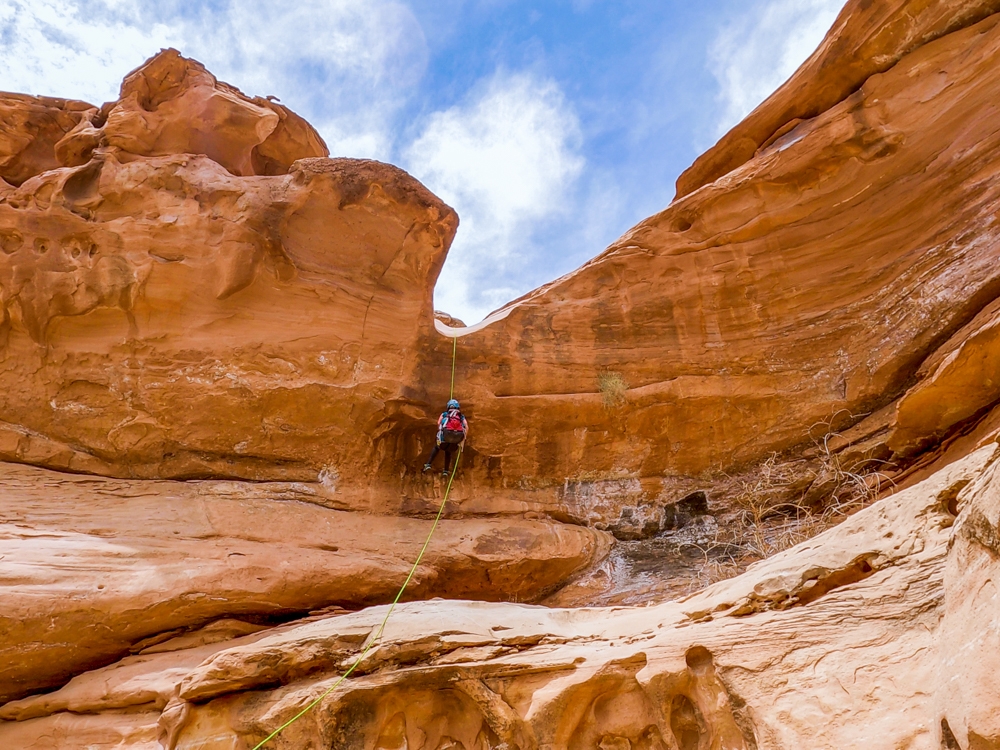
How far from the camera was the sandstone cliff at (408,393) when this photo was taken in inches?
233

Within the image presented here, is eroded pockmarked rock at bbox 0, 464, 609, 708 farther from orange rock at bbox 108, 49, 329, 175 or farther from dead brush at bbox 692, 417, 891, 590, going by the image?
orange rock at bbox 108, 49, 329, 175

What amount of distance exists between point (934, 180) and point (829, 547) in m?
5.65

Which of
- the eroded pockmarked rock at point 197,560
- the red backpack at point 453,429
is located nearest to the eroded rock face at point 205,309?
the eroded pockmarked rock at point 197,560

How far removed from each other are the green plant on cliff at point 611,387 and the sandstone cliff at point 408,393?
1.2 inches

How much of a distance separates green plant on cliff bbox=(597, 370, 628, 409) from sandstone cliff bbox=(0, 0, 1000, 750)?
3cm

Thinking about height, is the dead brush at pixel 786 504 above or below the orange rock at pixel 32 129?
below

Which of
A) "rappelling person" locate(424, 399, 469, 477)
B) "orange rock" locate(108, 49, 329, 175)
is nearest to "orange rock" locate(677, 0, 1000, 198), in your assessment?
"rappelling person" locate(424, 399, 469, 477)

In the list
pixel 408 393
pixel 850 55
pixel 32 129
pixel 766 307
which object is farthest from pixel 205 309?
pixel 850 55

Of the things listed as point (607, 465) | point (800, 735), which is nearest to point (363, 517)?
point (607, 465)

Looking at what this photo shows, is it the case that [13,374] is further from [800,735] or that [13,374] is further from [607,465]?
[800,735]

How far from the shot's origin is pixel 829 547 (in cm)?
478

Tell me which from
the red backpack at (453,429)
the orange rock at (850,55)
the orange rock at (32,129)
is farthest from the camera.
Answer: the orange rock at (32,129)

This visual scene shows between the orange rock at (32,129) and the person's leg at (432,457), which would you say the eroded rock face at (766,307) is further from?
the orange rock at (32,129)

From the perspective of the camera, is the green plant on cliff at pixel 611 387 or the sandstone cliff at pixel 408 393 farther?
the green plant on cliff at pixel 611 387
